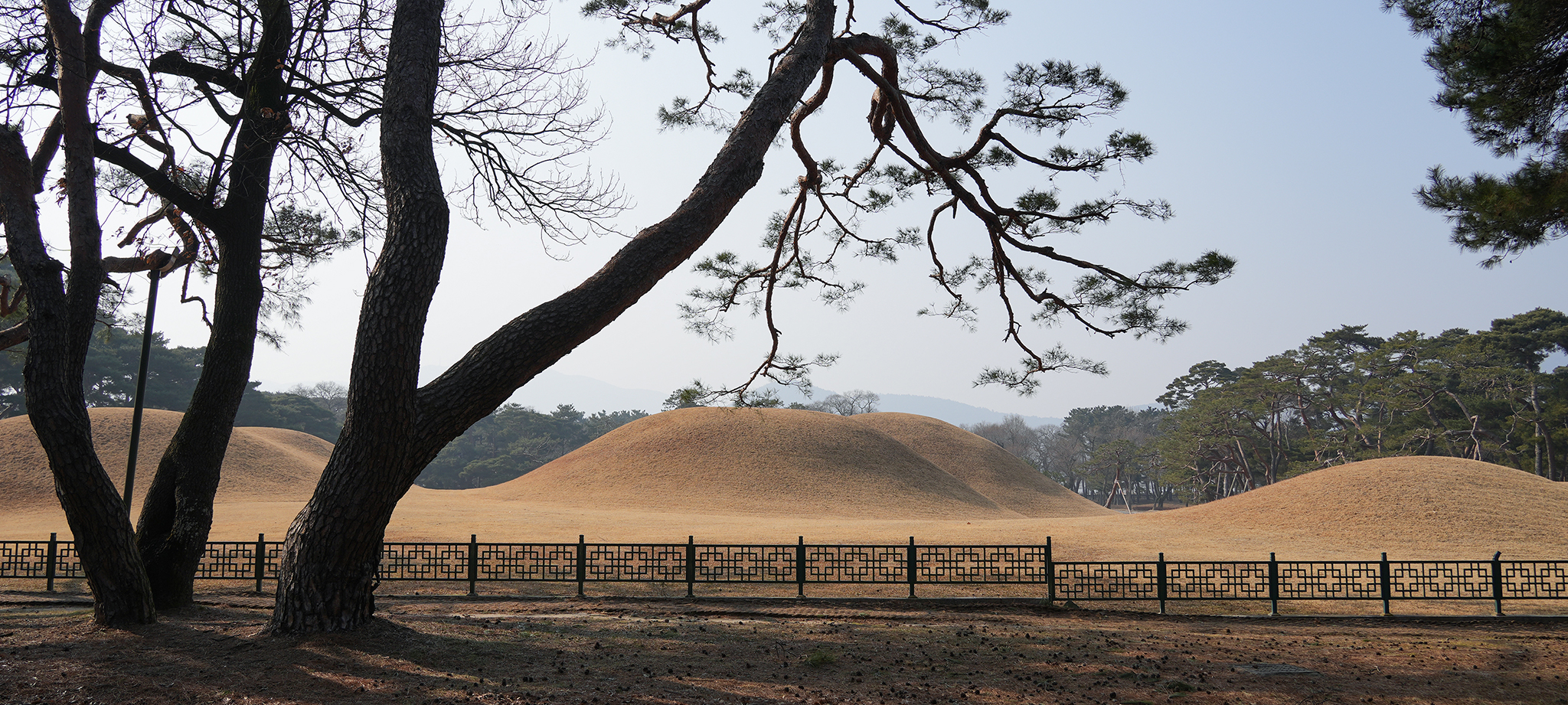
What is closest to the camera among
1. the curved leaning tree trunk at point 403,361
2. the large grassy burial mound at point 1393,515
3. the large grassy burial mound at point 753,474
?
the curved leaning tree trunk at point 403,361

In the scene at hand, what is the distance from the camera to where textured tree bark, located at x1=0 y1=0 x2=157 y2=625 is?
7.17 m

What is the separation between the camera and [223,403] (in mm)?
9359

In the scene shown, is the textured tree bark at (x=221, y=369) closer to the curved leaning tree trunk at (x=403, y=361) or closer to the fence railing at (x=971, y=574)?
the fence railing at (x=971, y=574)

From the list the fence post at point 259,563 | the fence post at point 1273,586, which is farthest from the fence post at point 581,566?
the fence post at point 1273,586

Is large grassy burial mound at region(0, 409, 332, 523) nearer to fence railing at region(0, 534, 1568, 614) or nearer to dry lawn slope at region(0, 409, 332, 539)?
dry lawn slope at region(0, 409, 332, 539)

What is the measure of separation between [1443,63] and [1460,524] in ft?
61.6

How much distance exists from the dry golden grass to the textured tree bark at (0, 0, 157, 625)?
12.5 m

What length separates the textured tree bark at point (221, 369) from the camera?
9.20 metres

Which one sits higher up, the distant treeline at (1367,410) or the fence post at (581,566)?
the distant treeline at (1367,410)

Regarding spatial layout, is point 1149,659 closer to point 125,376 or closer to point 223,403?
point 223,403

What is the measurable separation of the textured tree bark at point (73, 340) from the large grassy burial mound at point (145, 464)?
68.6 feet

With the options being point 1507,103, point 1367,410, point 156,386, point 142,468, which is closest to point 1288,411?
point 1367,410

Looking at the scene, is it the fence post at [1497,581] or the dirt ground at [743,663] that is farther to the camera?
the fence post at [1497,581]

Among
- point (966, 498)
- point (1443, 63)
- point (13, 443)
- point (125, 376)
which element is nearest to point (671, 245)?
point (1443, 63)
